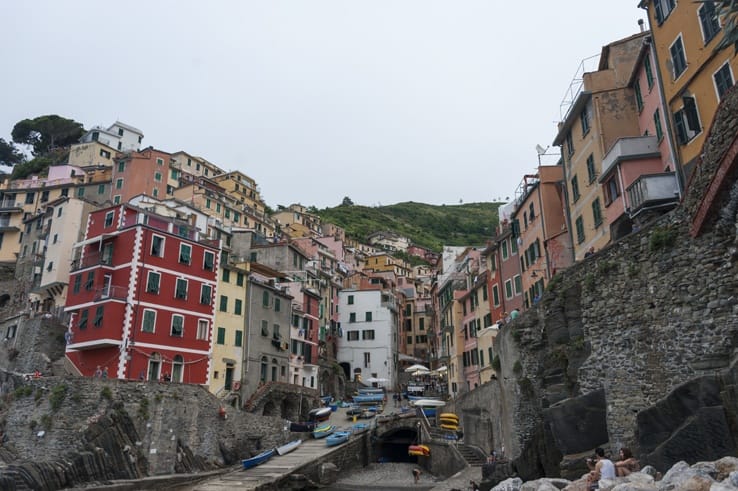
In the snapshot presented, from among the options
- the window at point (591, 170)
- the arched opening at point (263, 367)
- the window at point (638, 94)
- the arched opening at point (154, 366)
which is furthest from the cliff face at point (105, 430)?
the window at point (638, 94)

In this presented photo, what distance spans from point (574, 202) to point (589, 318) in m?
14.4

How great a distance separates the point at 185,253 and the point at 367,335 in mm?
41773

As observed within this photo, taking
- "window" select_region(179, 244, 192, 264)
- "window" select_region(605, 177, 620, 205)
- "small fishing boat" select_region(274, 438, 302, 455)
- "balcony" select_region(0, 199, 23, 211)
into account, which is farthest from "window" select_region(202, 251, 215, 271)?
"balcony" select_region(0, 199, 23, 211)

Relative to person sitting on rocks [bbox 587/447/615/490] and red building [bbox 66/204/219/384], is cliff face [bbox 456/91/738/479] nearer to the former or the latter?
person sitting on rocks [bbox 587/447/615/490]

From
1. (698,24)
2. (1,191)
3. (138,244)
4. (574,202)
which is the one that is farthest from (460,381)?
(1,191)

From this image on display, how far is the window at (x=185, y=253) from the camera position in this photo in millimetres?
48750

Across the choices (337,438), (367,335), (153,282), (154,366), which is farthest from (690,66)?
(367,335)

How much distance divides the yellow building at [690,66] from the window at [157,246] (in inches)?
1525

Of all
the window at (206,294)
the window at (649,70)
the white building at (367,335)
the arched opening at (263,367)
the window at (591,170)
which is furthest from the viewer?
the white building at (367,335)

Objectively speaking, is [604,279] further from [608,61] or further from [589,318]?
[608,61]

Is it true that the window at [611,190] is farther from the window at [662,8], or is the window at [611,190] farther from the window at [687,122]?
the window at [662,8]

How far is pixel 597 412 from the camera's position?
20.6 meters

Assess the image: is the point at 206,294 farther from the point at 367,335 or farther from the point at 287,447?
the point at 367,335

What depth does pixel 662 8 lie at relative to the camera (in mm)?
25062
